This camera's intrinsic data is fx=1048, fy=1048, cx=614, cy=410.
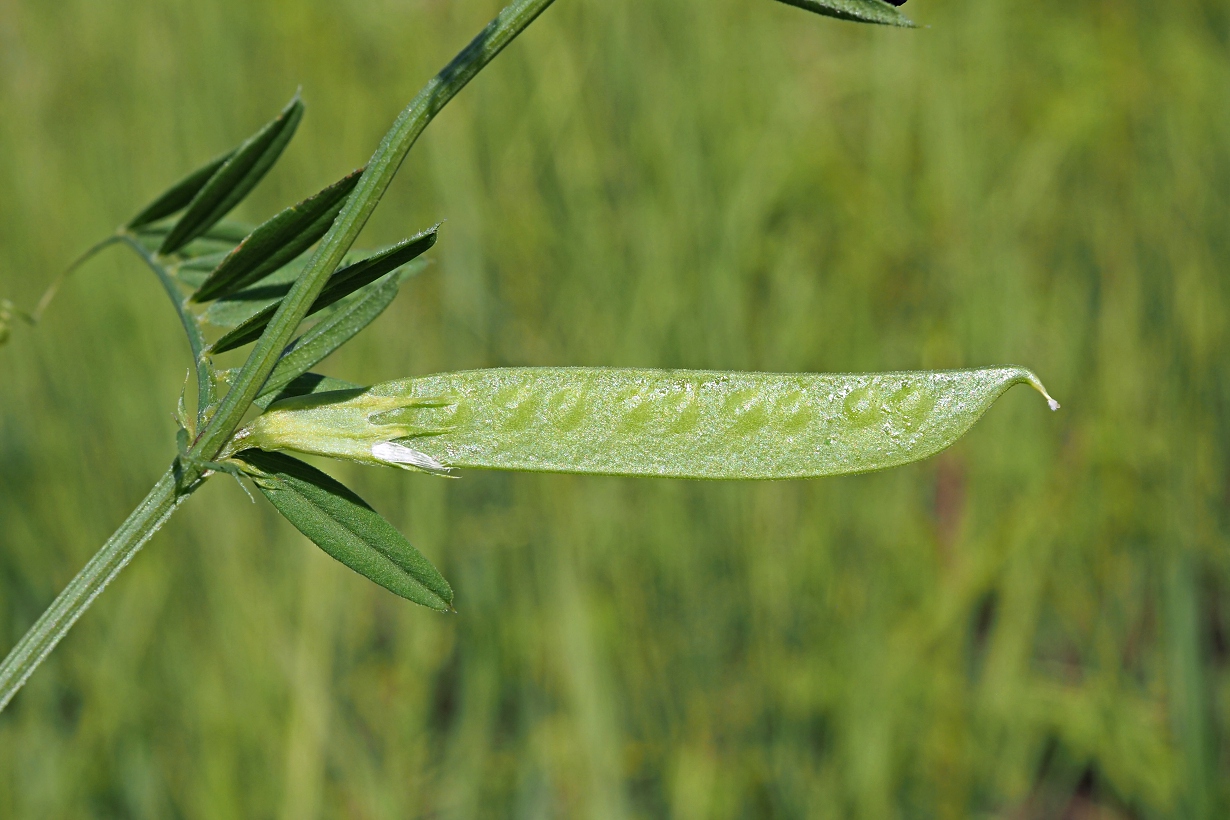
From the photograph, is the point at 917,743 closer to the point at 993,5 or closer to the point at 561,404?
the point at 561,404

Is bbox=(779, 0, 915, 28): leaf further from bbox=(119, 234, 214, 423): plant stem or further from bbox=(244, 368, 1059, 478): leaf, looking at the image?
bbox=(119, 234, 214, 423): plant stem

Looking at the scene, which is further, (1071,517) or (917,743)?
(1071,517)

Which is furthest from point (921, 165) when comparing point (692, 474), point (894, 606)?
point (692, 474)

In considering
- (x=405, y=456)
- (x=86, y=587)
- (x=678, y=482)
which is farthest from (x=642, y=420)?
(x=678, y=482)

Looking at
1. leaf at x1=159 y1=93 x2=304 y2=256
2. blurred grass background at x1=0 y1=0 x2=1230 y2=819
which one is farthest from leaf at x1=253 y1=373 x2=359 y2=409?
blurred grass background at x1=0 y1=0 x2=1230 y2=819

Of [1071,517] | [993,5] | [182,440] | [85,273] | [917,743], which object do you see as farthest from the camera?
[993,5]

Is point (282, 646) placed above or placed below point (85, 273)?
below

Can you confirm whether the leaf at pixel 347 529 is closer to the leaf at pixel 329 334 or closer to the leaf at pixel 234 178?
the leaf at pixel 329 334

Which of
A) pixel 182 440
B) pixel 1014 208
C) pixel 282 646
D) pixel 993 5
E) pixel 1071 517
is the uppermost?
pixel 993 5
